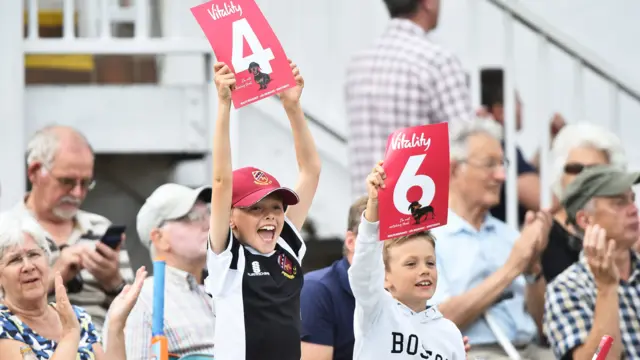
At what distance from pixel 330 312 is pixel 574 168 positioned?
185cm

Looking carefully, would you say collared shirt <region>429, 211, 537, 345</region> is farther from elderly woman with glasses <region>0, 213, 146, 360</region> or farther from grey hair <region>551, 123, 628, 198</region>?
elderly woman with glasses <region>0, 213, 146, 360</region>

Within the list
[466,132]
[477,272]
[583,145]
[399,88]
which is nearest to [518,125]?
[583,145]

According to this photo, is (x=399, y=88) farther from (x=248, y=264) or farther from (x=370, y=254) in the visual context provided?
(x=248, y=264)

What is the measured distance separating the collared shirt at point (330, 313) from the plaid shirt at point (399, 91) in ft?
4.56

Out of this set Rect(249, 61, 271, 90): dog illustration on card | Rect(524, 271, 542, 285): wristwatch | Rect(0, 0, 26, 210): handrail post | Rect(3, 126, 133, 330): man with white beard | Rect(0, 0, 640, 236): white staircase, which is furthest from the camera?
Rect(0, 0, 640, 236): white staircase

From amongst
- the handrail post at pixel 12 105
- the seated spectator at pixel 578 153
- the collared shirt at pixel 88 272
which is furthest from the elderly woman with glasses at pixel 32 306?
the seated spectator at pixel 578 153

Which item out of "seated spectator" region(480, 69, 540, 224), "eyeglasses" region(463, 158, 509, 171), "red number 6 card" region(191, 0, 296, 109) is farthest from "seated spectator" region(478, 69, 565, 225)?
"red number 6 card" region(191, 0, 296, 109)

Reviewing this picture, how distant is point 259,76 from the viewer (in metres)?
4.93

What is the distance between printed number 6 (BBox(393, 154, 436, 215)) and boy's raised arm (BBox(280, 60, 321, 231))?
0.42 metres

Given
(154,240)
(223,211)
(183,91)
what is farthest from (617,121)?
(223,211)

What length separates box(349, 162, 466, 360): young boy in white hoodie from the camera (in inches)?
191

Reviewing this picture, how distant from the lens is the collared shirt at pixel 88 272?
19.6ft

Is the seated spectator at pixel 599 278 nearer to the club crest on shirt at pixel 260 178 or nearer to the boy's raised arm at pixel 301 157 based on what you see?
the boy's raised arm at pixel 301 157

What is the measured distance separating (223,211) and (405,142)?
0.62 m
